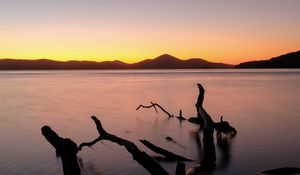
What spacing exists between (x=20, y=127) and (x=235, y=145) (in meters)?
14.6

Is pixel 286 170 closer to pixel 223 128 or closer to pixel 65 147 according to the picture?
pixel 223 128

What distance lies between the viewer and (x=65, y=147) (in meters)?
8.25

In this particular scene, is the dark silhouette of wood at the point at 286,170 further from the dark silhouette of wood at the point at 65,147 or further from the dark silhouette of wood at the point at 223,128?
the dark silhouette of wood at the point at 65,147

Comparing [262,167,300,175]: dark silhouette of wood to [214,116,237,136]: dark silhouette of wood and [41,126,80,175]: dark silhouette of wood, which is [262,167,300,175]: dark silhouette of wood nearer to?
[214,116,237,136]: dark silhouette of wood

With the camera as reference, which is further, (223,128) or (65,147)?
(223,128)

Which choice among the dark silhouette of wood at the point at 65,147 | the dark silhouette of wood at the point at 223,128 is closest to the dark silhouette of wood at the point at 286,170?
the dark silhouette of wood at the point at 223,128

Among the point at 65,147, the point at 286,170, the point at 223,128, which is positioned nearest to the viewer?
the point at 65,147

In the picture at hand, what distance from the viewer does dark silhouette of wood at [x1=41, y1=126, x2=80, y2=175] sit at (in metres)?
8.22

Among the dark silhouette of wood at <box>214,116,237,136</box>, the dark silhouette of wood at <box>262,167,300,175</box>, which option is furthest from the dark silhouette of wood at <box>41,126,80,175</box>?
the dark silhouette of wood at <box>214,116,237,136</box>

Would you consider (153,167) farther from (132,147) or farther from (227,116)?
(227,116)

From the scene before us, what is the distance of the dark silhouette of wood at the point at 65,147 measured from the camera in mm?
8219

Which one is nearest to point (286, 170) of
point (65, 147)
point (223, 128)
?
point (223, 128)

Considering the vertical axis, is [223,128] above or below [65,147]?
below

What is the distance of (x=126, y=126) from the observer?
2498 cm
